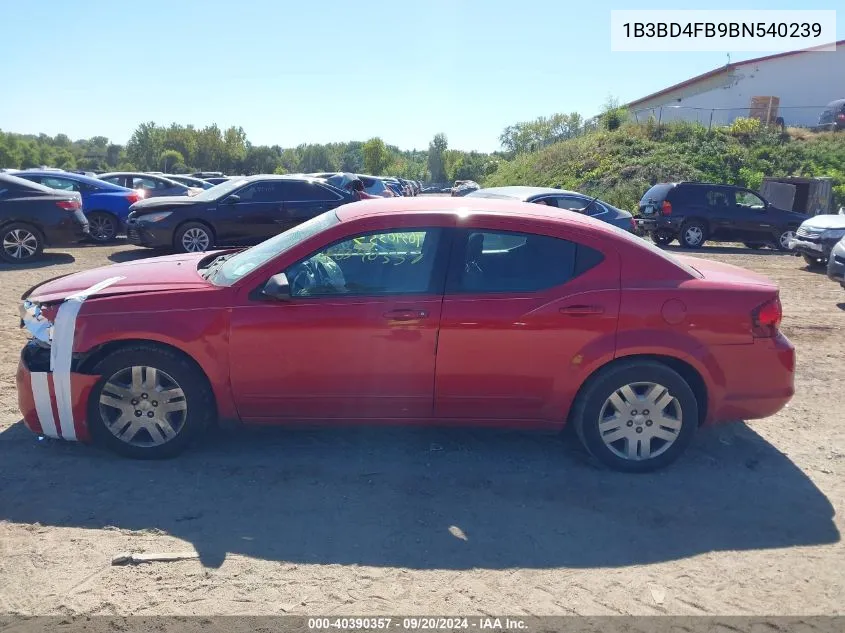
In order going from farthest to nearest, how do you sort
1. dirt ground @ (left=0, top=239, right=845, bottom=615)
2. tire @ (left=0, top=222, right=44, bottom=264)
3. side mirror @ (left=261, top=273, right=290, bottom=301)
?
tire @ (left=0, top=222, right=44, bottom=264) → side mirror @ (left=261, top=273, right=290, bottom=301) → dirt ground @ (left=0, top=239, right=845, bottom=615)

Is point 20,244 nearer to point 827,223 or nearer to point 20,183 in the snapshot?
point 20,183

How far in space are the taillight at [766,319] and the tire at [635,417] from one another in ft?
1.88

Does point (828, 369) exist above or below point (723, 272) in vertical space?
below

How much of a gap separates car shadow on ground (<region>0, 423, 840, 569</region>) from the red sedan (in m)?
0.25

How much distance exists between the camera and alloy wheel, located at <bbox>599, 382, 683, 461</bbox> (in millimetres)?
4383

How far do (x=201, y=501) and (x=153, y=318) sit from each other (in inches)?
45.1

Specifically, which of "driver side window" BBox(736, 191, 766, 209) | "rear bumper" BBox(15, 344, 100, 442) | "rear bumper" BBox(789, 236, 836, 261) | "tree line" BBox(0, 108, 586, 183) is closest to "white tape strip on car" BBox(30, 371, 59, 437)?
"rear bumper" BBox(15, 344, 100, 442)

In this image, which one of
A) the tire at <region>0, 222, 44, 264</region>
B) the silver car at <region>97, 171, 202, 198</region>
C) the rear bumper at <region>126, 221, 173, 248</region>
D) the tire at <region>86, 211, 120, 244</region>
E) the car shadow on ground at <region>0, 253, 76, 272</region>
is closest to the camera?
the car shadow on ground at <region>0, 253, 76, 272</region>

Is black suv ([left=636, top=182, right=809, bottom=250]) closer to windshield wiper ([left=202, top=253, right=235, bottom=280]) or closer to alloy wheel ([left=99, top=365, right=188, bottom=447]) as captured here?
windshield wiper ([left=202, top=253, right=235, bottom=280])

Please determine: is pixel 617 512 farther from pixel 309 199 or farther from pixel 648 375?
pixel 309 199

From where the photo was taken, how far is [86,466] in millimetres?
4312

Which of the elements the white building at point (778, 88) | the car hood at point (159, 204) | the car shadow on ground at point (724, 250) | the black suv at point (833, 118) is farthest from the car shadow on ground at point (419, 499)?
the white building at point (778, 88)

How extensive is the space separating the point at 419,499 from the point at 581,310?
4.94 feet

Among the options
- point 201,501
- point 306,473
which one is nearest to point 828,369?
point 306,473
